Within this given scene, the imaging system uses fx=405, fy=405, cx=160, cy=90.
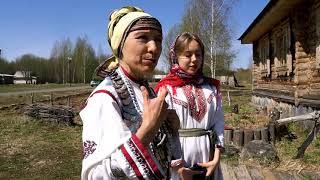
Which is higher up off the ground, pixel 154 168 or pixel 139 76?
pixel 139 76

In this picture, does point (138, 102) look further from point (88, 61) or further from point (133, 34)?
point (88, 61)

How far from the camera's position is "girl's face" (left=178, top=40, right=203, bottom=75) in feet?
9.73

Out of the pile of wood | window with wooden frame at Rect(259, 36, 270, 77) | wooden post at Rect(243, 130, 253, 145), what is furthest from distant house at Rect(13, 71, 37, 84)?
wooden post at Rect(243, 130, 253, 145)

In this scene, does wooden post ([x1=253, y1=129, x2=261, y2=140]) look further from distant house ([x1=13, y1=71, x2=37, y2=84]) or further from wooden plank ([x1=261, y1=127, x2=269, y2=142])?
distant house ([x1=13, y1=71, x2=37, y2=84])

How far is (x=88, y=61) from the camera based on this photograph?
262 feet

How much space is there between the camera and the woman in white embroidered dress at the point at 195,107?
2832 mm

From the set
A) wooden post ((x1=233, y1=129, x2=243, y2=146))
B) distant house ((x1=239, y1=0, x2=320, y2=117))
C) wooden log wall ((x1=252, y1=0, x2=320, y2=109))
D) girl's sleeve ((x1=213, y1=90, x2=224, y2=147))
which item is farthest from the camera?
distant house ((x1=239, y1=0, x2=320, y2=117))

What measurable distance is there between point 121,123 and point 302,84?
8.96 meters

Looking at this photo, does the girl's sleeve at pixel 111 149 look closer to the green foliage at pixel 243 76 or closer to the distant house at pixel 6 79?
the green foliage at pixel 243 76

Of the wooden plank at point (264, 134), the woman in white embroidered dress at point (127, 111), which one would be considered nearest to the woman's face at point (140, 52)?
the woman in white embroidered dress at point (127, 111)

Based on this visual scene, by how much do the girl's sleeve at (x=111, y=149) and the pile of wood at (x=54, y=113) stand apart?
11104 mm

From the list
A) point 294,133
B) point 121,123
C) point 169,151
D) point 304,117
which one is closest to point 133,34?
point 121,123

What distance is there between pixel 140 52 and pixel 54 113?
1138 centimetres

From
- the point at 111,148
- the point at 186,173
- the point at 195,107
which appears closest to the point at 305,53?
the point at 195,107
